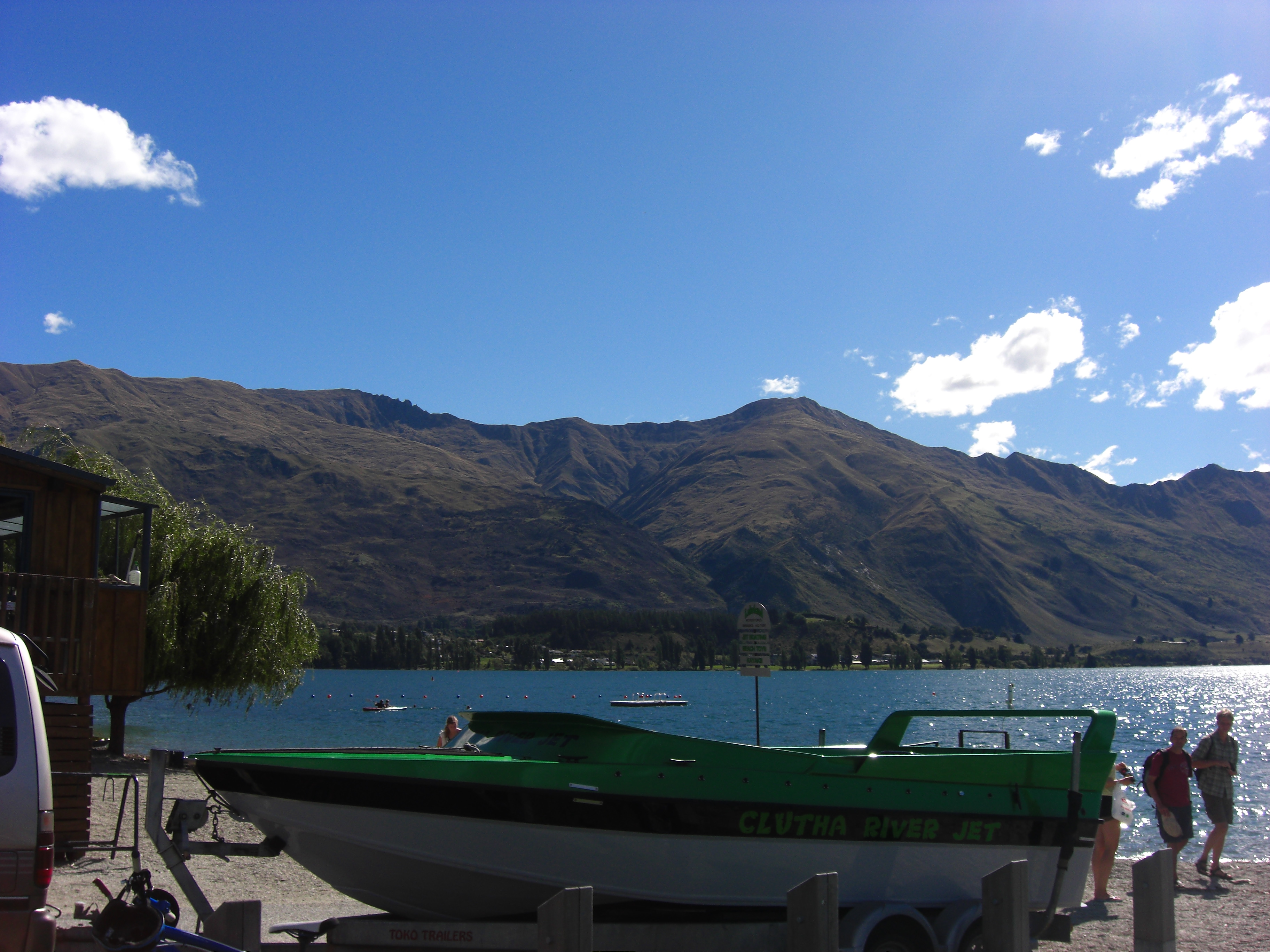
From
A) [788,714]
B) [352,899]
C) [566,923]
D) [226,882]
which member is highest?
[566,923]

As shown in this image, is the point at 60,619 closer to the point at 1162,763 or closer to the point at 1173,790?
the point at 1162,763

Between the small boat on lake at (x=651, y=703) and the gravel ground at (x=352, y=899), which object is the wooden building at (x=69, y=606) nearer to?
the gravel ground at (x=352, y=899)

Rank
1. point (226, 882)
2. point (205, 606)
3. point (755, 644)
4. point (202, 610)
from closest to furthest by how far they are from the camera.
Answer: point (226, 882)
point (755, 644)
point (202, 610)
point (205, 606)

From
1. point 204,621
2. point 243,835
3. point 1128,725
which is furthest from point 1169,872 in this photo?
point 1128,725

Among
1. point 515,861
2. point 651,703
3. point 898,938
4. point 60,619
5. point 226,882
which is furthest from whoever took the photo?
point 651,703

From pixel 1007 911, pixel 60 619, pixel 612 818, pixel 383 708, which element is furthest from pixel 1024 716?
pixel 383 708

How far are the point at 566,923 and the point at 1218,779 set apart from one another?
1214 cm

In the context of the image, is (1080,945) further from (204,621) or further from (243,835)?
(204,621)

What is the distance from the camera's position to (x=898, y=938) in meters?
6.95

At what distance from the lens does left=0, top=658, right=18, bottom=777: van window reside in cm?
539

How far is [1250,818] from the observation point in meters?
30.7

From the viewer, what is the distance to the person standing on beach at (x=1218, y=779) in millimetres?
13680

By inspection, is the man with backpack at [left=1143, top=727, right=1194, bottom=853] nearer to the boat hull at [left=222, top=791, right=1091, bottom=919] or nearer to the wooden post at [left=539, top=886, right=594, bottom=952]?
the boat hull at [left=222, top=791, right=1091, bottom=919]

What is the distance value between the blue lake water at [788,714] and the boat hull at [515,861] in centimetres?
746
